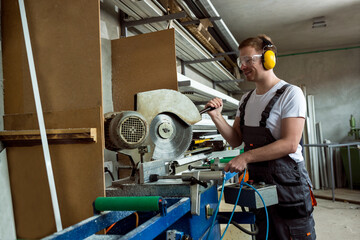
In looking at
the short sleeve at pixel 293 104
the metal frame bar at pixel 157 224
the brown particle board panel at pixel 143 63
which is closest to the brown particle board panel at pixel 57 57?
the metal frame bar at pixel 157 224

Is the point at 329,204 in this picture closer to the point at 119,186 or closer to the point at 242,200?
the point at 242,200

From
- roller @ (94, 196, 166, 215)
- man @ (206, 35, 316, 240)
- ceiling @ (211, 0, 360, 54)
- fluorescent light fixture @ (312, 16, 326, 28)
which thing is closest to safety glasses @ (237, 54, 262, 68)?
man @ (206, 35, 316, 240)

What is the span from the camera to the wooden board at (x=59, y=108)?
124 centimetres

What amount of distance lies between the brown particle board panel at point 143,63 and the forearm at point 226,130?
36 cm

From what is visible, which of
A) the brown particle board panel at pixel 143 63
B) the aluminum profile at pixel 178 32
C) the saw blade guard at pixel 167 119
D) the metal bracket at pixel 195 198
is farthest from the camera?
the aluminum profile at pixel 178 32

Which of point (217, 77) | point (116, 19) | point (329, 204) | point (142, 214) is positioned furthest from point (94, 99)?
point (329, 204)

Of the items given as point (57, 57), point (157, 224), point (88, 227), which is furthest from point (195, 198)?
point (57, 57)

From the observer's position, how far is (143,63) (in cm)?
197

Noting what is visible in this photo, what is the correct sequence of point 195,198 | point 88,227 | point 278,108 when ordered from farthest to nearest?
point 278,108, point 195,198, point 88,227

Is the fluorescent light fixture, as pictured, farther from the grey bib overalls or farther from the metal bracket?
the metal bracket

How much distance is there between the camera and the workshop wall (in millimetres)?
6316

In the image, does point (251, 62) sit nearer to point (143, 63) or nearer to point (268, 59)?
point (268, 59)

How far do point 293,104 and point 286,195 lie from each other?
452 millimetres

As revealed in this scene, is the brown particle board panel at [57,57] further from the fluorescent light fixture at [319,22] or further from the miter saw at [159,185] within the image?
the fluorescent light fixture at [319,22]
